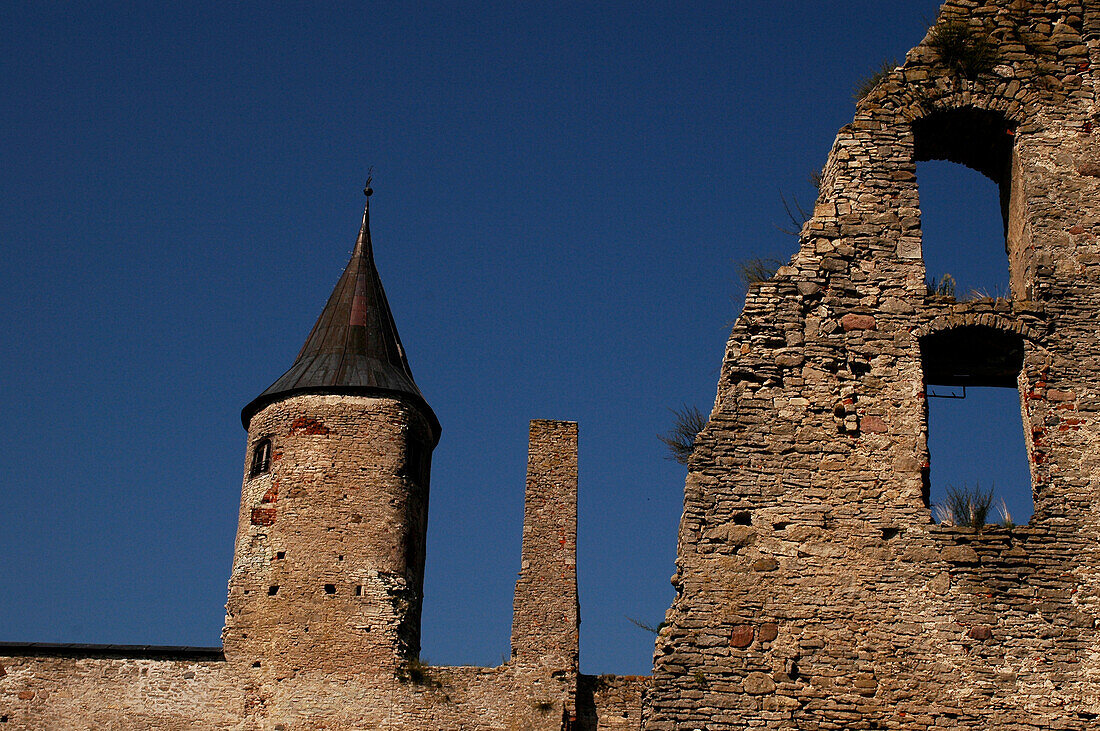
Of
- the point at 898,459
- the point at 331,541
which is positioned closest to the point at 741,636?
the point at 898,459

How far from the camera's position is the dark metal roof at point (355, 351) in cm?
2039

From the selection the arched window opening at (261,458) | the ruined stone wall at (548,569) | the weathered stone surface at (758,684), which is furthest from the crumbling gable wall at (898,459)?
the arched window opening at (261,458)

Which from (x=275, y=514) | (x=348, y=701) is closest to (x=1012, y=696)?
(x=348, y=701)

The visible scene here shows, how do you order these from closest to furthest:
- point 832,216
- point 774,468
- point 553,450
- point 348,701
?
1. point 774,468
2. point 832,216
3. point 348,701
4. point 553,450

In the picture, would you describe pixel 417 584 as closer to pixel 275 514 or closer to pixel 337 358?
pixel 275 514

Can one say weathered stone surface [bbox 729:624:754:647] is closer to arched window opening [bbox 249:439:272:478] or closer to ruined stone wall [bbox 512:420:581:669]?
ruined stone wall [bbox 512:420:581:669]

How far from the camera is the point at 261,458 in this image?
66.1 feet

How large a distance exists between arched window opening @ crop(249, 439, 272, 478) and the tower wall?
0.42ft

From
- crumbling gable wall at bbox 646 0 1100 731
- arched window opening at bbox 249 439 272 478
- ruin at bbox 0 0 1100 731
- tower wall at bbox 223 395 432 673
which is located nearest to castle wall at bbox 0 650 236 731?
tower wall at bbox 223 395 432 673

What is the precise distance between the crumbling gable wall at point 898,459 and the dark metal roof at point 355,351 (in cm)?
1202

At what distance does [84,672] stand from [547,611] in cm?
664

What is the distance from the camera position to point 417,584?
19812 mm

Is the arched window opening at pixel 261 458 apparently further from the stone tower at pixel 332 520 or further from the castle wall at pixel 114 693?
the castle wall at pixel 114 693

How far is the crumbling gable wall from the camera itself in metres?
8.06
